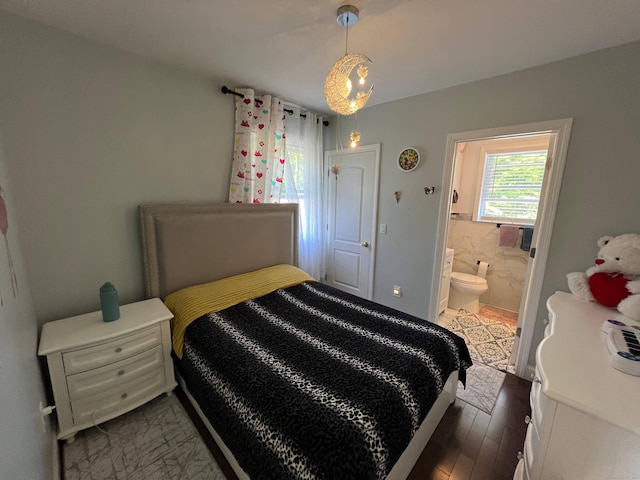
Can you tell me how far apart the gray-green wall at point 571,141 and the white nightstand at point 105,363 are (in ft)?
7.87

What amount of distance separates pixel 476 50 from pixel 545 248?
154 cm

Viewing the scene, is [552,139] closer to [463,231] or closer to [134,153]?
[463,231]

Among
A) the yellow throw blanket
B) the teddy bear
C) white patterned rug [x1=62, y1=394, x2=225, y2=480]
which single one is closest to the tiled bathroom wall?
the teddy bear

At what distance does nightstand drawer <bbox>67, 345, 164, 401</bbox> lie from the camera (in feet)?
4.85

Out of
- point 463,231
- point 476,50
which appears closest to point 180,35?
point 476,50

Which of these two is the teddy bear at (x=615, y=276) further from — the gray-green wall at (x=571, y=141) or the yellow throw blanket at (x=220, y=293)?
the yellow throw blanket at (x=220, y=293)

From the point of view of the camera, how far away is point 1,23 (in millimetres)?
1430

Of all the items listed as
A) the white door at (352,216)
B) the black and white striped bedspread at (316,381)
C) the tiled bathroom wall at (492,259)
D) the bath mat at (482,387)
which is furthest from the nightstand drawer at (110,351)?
the tiled bathroom wall at (492,259)

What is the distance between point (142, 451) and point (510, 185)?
4.42 metres

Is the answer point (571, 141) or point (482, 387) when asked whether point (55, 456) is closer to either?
point (482, 387)

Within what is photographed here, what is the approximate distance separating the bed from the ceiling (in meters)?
1.15

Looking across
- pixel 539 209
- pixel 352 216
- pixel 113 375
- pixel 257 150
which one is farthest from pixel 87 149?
pixel 539 209

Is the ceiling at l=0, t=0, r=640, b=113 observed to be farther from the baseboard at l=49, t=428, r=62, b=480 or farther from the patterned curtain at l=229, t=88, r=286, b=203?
the baseboard at l=49, t=428, r=62, b=480

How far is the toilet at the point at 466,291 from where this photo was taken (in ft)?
10.6
